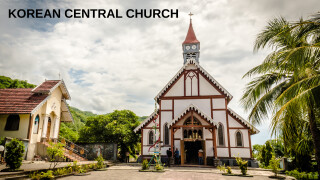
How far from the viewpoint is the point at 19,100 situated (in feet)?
60.2

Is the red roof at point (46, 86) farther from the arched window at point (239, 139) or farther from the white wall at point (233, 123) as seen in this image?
the arched window at point (239, 139)

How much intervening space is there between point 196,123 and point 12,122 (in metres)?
16.0

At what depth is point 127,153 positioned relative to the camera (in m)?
25.2

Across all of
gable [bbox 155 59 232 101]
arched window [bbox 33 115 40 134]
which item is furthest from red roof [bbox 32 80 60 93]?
gable [bbox 155 59 232 101]

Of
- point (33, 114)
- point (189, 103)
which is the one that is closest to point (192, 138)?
point (189, 103)

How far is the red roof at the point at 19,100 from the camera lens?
1720cm

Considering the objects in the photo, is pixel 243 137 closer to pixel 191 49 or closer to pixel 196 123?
pixel 196 123

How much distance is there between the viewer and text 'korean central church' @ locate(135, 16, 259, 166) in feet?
66.0

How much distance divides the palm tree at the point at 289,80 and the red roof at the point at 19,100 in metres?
16.6

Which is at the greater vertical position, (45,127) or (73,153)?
(45,127)

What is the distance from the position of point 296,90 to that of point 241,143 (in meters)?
14.9

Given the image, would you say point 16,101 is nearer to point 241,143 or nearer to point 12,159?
point 12,159

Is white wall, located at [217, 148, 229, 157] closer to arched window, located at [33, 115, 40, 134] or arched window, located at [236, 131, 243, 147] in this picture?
arched window, located at [236, 131, 243, 147]

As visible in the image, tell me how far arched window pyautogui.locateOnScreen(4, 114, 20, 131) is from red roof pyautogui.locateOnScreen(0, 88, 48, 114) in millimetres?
754
